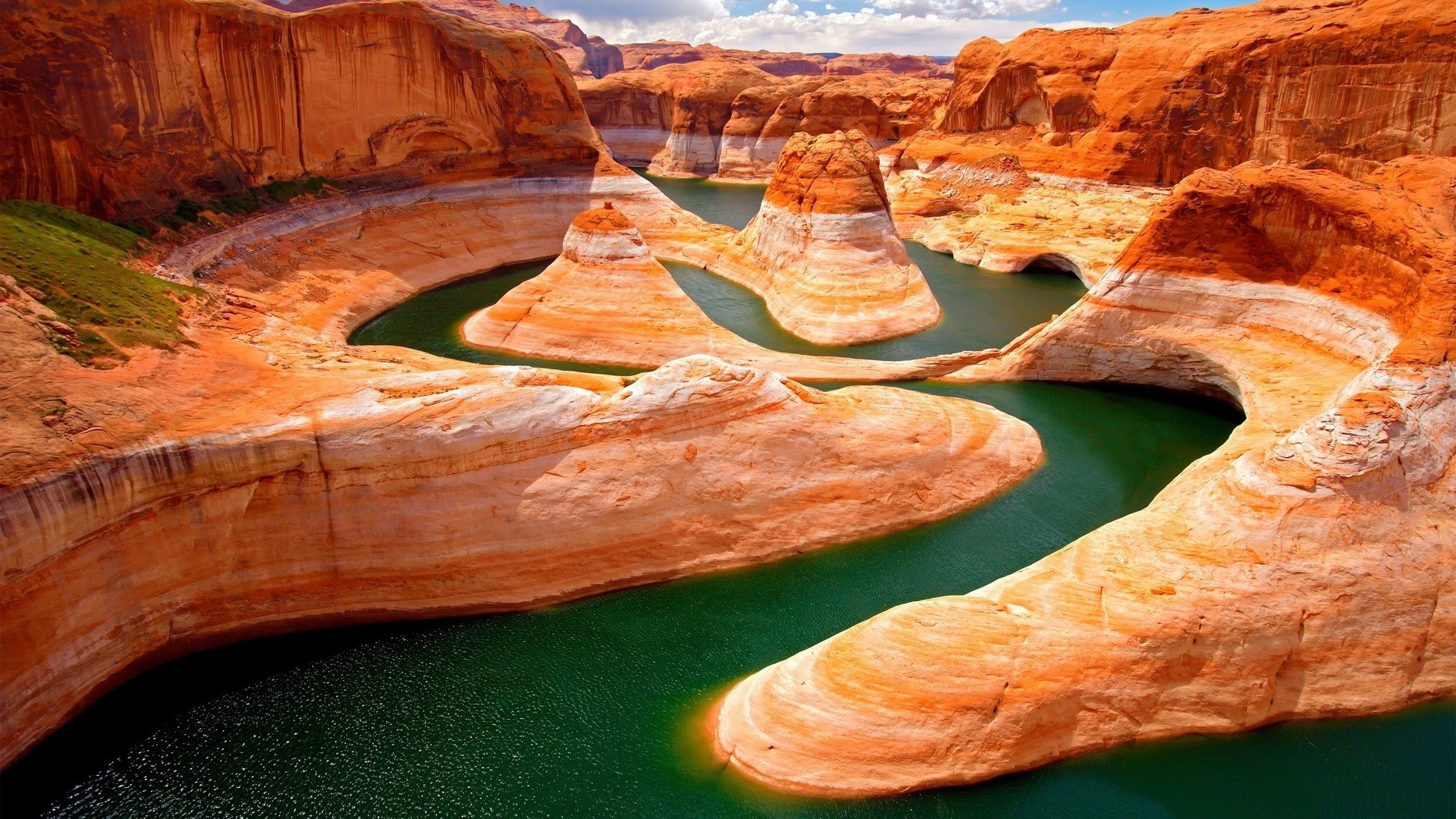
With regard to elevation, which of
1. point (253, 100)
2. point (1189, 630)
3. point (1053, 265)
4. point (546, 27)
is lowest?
point (1189, 630)

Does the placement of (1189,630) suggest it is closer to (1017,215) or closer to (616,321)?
(616,321)

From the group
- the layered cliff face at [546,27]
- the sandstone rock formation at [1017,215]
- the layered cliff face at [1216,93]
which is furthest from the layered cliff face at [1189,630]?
the layered cliff face at [546,27]

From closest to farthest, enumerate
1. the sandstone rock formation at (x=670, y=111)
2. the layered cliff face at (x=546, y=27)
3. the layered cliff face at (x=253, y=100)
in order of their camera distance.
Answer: the layered cliff face at (x=253, y=100), the sandstone rock formation at (x=670, y=111), the layered cliff face at (x=546, y=27)

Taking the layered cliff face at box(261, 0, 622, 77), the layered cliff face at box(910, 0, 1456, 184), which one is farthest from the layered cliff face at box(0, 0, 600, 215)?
the layered cliff face at box(261, 0, 622, 77)

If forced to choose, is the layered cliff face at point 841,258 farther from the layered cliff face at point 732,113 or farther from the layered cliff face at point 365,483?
the layered cliff face at point 732,113

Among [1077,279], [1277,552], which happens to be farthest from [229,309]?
[1077,279]

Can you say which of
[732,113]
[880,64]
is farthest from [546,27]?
[732,113]
